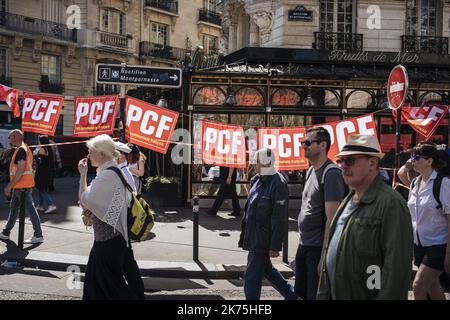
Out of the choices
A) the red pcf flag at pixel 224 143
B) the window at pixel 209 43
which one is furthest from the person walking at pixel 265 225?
the window at pixel 209 43

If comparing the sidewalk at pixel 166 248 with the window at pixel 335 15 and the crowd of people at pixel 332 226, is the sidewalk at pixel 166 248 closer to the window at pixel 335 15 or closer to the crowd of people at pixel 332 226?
the crowd of people at pixel 332 226

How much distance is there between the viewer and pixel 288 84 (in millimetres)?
13773

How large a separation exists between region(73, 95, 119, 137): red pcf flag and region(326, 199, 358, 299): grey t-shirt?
7449 mm

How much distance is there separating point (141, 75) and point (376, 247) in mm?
7027

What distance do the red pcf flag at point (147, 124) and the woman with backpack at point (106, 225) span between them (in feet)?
16.3

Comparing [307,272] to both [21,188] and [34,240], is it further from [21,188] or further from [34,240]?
[21,188]

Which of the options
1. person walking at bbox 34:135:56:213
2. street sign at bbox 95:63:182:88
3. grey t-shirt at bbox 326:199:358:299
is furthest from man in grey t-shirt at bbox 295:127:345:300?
person walking at bbox 34:135:56:213

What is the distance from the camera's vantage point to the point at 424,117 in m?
11.2

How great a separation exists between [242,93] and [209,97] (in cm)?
91

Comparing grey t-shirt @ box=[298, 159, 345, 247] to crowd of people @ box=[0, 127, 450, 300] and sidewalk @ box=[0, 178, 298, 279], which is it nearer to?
crowd of people @ box=[0, 127, 450, 300]

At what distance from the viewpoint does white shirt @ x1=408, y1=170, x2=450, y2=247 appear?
4613mm
